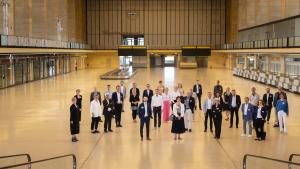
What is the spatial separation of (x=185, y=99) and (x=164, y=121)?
6.77ft

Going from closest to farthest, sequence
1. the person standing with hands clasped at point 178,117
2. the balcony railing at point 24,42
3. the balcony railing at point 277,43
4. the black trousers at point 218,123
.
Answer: the person standing with hands clasped at point 178,117, the black trousers at point 218,123, the balcony railing at point 24,42, the balcony railing at point 277,43

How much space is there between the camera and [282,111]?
1398 cm

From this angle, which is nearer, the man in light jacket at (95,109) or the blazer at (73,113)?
the blazer at (73,113)

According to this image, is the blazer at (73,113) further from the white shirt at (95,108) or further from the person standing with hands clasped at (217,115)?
the person standing with hands clasped at (217,115)

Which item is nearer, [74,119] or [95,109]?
[74,119]

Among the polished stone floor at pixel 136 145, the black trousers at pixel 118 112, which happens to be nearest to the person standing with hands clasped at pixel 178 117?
the polished stone floor at pixel 136 145

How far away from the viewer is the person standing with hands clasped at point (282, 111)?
13.8 m

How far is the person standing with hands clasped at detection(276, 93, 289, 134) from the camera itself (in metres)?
13.8

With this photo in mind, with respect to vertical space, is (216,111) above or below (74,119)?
above

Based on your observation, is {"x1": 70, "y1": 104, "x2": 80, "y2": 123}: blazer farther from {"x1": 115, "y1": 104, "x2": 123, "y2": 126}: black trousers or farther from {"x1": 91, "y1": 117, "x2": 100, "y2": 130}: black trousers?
{"x1": 115, "y1": 104, "x2": 123, "y2": 126}: black trousers

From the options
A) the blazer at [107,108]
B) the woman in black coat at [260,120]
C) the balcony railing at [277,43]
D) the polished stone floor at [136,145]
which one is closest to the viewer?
the polished stone floor at [136,145]

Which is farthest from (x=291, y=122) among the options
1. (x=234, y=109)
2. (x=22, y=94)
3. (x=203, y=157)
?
(x=22, y=94)

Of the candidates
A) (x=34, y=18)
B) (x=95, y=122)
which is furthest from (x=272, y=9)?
(x=95, y=122)

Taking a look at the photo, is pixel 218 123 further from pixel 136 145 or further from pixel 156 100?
pixel 136 145
